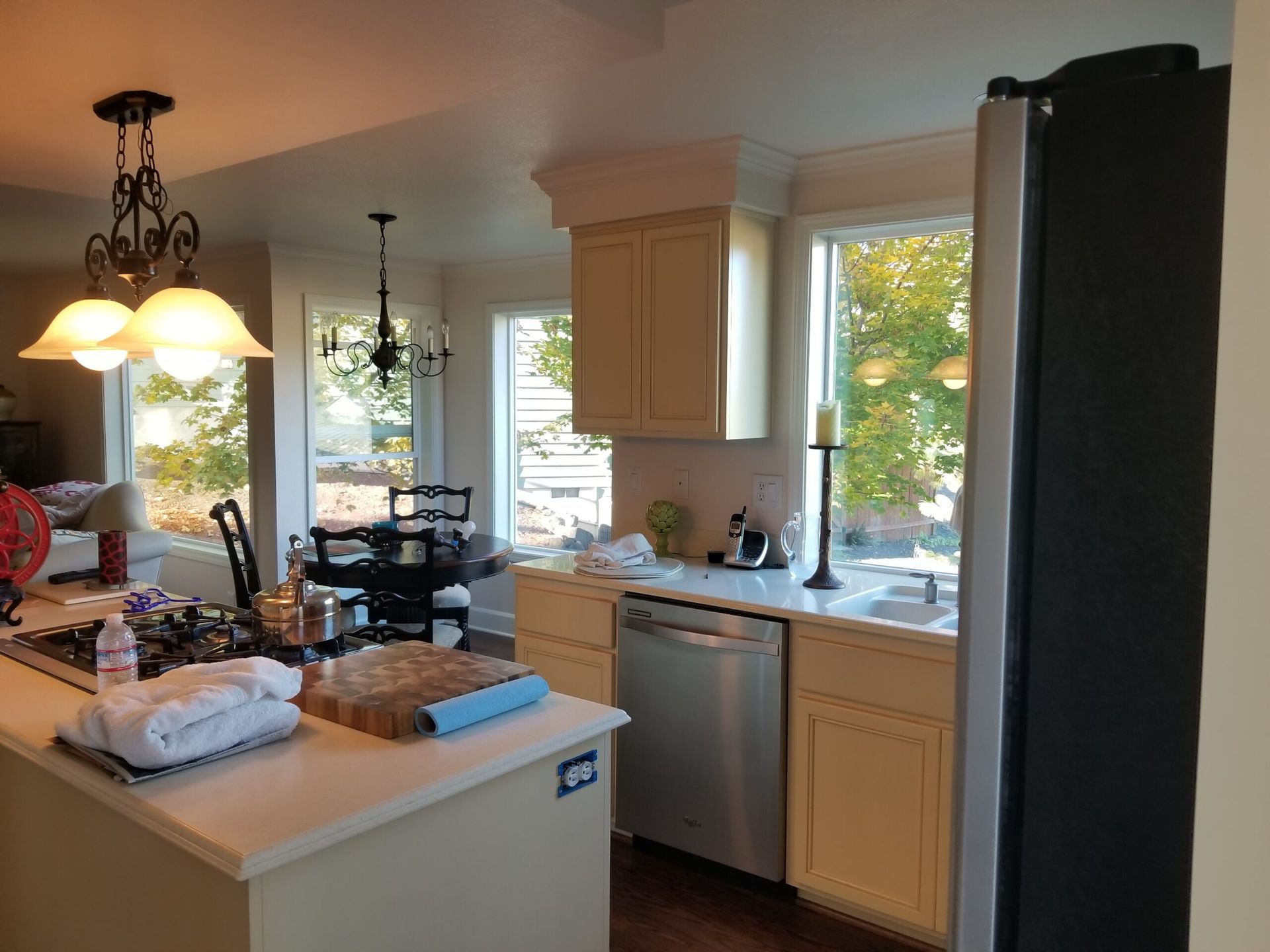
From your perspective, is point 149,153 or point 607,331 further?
point 607,331

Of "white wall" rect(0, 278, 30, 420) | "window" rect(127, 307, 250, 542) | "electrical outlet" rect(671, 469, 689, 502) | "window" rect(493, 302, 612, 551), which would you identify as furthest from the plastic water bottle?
"white wall" rect(0, 278, 30, 420)

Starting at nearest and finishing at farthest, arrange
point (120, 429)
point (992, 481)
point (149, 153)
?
1. point (992, 481)
2. point (149, 153)
3. point (120, 429)

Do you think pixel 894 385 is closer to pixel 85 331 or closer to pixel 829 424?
pixel 829 424

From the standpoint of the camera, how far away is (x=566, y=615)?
3.42m

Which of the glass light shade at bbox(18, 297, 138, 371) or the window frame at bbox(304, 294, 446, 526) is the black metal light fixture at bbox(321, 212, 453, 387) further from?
the glass light shade at bbox(18, 297, 138, 371)

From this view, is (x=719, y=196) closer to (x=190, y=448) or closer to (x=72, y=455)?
(x=190, y=448)

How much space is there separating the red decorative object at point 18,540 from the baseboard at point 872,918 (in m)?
2.48

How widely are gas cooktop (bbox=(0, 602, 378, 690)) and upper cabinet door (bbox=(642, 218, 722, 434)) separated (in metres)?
1.48

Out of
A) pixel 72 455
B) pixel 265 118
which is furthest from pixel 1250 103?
pixel 72 455

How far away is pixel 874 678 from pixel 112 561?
2.39 meters

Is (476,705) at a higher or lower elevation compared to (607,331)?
lower

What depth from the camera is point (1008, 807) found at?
911 millimetres

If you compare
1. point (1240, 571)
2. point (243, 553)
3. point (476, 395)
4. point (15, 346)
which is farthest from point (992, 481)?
point (15, 346)

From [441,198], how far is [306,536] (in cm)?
252
